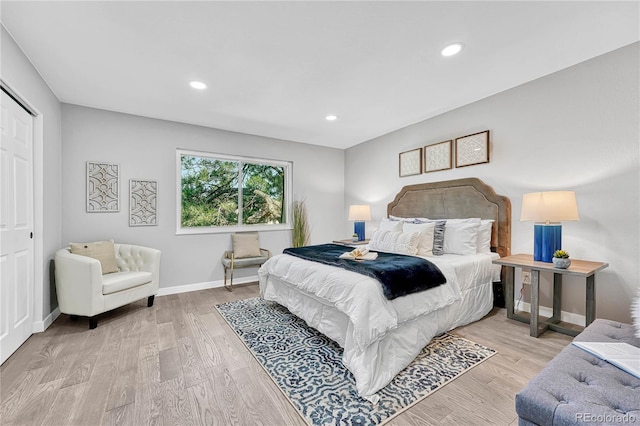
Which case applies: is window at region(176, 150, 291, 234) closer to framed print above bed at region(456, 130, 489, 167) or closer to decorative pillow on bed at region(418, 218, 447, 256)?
decorative pillow on bed at region(418, 218, 447, 256)

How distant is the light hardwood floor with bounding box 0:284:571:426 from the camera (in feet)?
5.33

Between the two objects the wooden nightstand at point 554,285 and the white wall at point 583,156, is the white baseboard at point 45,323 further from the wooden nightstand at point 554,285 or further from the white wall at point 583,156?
the white wall at point 583,156

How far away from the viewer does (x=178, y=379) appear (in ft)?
6.52

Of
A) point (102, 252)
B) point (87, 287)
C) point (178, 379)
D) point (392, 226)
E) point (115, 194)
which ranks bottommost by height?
point (178, 379)

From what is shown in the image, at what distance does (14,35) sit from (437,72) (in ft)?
12.1

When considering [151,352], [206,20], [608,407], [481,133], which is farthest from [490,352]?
[206,20]

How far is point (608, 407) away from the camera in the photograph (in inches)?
39.8

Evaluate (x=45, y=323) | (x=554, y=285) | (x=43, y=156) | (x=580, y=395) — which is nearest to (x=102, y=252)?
(x=45, y=323)

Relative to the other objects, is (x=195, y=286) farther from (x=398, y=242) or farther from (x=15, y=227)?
(x=398, y=242)

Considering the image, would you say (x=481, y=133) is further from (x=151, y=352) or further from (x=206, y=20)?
(x=151, y=352)

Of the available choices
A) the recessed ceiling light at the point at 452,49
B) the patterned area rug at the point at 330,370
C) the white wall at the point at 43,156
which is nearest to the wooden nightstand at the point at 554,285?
the patterned area rug at the point at 330,370

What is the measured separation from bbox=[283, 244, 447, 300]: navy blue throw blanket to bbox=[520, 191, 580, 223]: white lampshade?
1088 mm

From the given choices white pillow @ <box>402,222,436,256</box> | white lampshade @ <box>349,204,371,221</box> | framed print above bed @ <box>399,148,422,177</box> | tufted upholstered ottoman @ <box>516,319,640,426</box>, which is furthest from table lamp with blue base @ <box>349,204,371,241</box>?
tufted upholstered ottoman @ <box>516,319,640,426</box>

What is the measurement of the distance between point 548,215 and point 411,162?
2159mm
